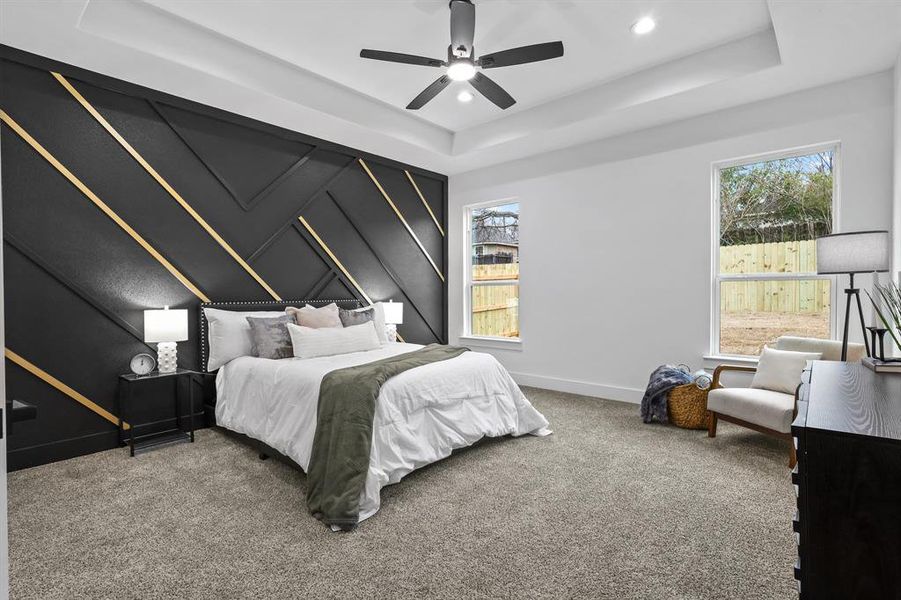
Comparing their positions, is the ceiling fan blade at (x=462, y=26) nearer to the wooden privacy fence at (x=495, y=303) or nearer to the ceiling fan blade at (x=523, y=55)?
the ceiling fan blade at (x=523, y=55)

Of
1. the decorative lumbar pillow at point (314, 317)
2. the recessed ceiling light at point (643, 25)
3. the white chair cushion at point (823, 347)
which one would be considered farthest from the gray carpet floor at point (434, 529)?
the recessed ceiling light at point (643, 25)

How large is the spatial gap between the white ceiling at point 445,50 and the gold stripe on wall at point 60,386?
6.59ft

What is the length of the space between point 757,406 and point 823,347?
80 centimetres

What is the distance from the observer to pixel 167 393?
3.82 metres

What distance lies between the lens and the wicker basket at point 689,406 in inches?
152

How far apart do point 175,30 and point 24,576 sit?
10.8 ft

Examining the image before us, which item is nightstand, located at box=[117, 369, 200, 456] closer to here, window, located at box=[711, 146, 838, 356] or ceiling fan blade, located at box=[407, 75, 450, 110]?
ceiling fan blade, located at box=[407, 75, 450, 110]

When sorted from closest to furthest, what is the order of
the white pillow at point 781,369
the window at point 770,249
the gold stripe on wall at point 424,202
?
the white pillow at point 781,369, the window at point 770,249, the gold stripe on wall at point 424,202

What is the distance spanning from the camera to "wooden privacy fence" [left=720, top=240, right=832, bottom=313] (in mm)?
3910

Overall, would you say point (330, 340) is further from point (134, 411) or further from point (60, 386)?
point (60, 386)

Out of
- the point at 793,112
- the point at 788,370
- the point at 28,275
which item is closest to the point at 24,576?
the point at 28,275

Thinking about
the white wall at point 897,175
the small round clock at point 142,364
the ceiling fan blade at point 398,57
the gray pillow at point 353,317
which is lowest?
the small round clock at point 142,364

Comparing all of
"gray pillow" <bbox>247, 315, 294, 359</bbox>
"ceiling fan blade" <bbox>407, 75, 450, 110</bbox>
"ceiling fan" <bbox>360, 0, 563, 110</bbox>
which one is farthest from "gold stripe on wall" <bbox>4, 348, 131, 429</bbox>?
"ceiling fan blade" <bbox>407, 75, 450, 110</bbox>

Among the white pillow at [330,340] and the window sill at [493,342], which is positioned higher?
the white pillow at [330,340]
